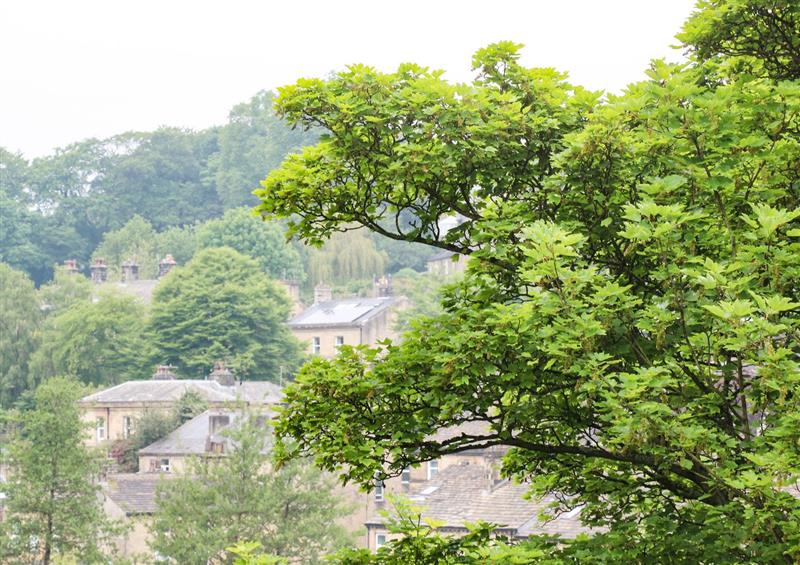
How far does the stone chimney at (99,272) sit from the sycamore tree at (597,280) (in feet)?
515

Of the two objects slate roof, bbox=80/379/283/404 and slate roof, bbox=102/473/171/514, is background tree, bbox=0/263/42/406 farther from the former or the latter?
slate roof, bbox=102/473/171/514

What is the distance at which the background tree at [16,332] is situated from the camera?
130250mm

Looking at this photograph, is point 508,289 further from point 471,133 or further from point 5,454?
point 5,454

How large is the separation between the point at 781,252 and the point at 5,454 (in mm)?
55809

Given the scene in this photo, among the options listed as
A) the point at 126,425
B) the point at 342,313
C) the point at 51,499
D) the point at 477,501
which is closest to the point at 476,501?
the point at 477,501

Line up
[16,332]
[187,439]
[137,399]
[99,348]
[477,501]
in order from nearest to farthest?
[477,501] → [187,439] → [137,399] → [99,348] → [16,332]

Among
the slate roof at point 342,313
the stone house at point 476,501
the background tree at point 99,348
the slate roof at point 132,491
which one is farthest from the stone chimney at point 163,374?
the stone house at point 476,501

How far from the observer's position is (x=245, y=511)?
200ft

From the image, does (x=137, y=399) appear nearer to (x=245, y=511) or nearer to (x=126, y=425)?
(x=126, y=425)

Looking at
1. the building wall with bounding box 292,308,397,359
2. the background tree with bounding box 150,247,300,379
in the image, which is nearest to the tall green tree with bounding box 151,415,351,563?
the background tree with bounding box 150,247,300,379

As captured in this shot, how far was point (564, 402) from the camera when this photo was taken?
15.5 m

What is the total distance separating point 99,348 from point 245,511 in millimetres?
69988

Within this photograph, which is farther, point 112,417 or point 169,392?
point 169,392

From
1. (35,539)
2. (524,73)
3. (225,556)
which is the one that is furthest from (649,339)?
(35,539)
